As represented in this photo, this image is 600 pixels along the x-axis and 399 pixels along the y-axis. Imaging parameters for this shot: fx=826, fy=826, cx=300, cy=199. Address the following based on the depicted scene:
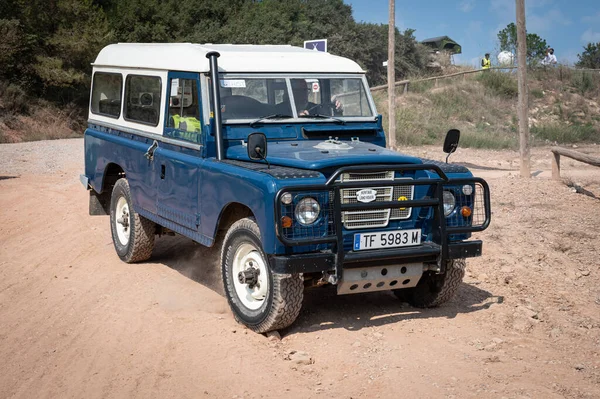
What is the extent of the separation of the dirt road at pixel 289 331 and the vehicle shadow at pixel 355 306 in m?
0.02

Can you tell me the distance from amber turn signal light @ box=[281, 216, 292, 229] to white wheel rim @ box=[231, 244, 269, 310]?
1.76 ft

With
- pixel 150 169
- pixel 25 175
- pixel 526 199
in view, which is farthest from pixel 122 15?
pixel 150 169

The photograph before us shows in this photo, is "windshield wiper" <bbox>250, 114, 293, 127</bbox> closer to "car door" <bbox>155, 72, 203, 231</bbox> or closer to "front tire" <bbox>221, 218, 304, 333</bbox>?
"car door" <bbox>155, 72, 203, 231</bbox>

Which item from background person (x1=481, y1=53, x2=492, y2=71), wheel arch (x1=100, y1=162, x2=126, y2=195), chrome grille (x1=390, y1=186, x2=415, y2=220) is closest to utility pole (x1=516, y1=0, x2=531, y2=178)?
wheel arch (x1=100, y1=162, x2=126, y2=195)

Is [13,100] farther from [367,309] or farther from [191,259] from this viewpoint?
[367,309]

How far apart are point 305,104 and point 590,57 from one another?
156ft

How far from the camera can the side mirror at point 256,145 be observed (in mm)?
6441

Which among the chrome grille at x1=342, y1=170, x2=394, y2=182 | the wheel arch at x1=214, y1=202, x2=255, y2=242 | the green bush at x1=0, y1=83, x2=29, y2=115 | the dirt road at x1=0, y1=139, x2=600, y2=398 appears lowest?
the dirt road at x1=0, y1=139, x2=600, y2=398

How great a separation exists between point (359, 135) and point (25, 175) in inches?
410

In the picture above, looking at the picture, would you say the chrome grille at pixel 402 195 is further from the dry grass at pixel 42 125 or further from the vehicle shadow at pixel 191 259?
the dry grass at pixel 42 125

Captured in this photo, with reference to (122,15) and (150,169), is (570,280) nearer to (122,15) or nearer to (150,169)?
(150,169)

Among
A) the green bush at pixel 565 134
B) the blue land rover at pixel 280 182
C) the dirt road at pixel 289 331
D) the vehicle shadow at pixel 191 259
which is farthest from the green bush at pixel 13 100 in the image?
the blue land rover at pixel 280 182

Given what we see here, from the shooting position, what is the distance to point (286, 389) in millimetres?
5445

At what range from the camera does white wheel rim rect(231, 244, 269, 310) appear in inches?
257
